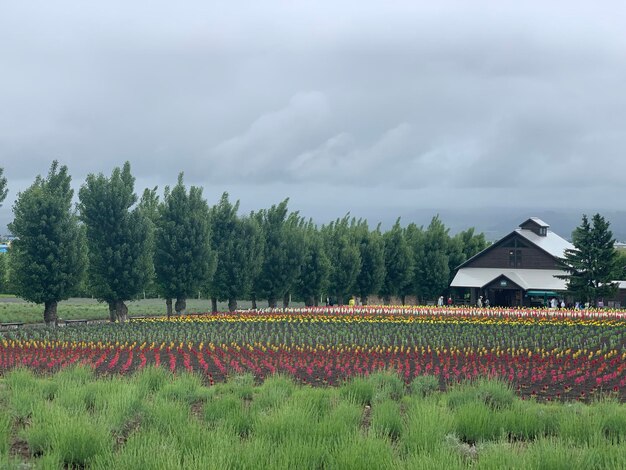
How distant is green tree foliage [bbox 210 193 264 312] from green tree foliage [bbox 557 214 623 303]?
2079 centimetres

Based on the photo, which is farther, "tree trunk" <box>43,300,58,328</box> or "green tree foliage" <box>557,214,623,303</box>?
"green tree foliage" <box>557,214,623,303</box>

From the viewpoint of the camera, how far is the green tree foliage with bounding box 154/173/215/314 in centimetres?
3969

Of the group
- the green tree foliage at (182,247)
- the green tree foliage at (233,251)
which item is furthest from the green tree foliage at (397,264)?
the green tree foliage at (182,247)

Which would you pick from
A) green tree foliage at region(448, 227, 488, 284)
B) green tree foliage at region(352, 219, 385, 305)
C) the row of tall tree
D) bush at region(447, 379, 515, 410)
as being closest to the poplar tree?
the row of tall tree

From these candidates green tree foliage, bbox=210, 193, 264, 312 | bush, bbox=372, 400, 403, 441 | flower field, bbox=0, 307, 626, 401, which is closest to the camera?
bush, bbox=372, 400, 403, 441

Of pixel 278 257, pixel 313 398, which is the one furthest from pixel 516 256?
pixel 313 398

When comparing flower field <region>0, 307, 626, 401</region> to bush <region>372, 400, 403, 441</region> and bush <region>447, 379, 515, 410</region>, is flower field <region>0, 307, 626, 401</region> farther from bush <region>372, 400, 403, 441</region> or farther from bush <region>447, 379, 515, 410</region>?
bush <region>372, 400, 403, 441</region>

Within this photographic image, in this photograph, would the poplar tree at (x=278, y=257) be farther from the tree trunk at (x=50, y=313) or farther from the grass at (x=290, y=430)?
the grass at (x=290, y=430)

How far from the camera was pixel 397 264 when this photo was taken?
56.3 meters

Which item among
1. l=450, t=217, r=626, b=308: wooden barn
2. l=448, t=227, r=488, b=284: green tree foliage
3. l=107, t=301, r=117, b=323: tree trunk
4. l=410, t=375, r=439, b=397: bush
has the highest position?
l=448, t=227, r=488, b=284: green tree foliage

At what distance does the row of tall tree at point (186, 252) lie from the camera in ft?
106

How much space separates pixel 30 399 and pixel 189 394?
2.59m

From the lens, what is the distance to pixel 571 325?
99.5 ft

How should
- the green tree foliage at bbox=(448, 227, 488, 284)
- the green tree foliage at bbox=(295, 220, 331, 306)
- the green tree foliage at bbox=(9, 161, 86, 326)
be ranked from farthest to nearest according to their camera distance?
the green tree foliage at bbox=(448, 227, 488, 284), the green tree foliage at bbox=(295, 220, 331, 306), the green tree foliage at bbox=(9, 161, 86, 326)
